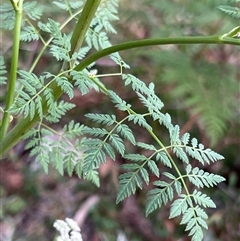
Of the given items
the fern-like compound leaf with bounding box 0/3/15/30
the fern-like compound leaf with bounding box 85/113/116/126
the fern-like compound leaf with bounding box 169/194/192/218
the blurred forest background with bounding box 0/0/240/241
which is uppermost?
the fern-like compound leaf with bounding box 0/3/15/30

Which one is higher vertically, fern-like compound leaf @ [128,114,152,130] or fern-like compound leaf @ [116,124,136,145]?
fern-like compound leaf @ [128,114,152,130]

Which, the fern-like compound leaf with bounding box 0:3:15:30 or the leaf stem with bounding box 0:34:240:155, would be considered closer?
the leaf stem with bounding box 0:34:240:155

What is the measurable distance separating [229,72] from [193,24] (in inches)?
7.5

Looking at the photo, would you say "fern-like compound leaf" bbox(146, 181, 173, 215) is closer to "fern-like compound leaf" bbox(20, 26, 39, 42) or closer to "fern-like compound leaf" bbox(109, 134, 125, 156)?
"fern-like compound leaf" bbox(109, 134, 125, 156)

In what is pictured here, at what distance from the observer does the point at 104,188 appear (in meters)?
1.43

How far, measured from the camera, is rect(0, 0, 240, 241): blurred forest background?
1327 millimetres

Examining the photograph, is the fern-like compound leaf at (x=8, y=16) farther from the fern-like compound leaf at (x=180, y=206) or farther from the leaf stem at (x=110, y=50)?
the fern-like compound leaf at (x=180, y=206)

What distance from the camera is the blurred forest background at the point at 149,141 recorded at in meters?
1.33

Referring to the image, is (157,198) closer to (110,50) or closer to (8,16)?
(110,50)

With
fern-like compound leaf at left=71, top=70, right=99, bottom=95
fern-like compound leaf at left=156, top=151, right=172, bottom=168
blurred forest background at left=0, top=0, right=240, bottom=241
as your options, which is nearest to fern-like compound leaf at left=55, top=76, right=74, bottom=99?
fern-like compound leaf at left=71, top=70, right=99, bottom=95

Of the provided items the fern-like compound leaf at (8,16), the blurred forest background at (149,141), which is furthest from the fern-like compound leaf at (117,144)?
the blurred forest background at (149,141)

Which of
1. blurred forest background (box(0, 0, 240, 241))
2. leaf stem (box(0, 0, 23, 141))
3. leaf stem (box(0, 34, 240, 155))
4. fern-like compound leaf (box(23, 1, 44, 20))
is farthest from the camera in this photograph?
blurred forest background (box(0, 0, 240, 241))

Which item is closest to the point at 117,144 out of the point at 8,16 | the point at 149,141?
the point at 8,16

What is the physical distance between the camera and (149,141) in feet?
4.86
